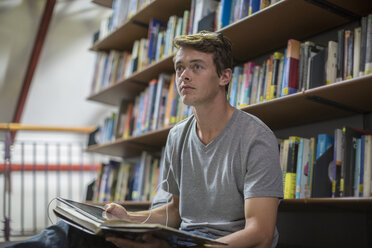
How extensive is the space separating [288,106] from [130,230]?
39.7 inches

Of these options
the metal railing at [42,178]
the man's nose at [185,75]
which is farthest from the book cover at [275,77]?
the metal railing at [42,178]

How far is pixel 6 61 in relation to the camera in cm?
489

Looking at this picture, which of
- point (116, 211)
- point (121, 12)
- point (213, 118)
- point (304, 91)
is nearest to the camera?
point (116, 211)

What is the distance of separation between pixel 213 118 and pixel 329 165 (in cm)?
47

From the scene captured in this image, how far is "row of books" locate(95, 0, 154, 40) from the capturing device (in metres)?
3.03

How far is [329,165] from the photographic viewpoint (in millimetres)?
1686

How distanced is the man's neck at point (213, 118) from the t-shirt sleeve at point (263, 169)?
0.56 feet

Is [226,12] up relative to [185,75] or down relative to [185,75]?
up

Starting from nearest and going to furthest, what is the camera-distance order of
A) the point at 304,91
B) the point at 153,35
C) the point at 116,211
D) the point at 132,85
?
the point at 116,211
the point at 304,91
the point at 153,35
the point at 132,85

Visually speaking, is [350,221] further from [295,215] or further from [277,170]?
[277,170]

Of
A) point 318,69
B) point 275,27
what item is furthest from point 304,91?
point 275,27

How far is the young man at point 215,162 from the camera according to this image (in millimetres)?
1367

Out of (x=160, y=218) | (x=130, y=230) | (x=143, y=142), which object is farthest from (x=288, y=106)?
(x=143, y=142)

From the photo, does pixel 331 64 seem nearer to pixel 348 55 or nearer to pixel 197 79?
pixel 348 55
